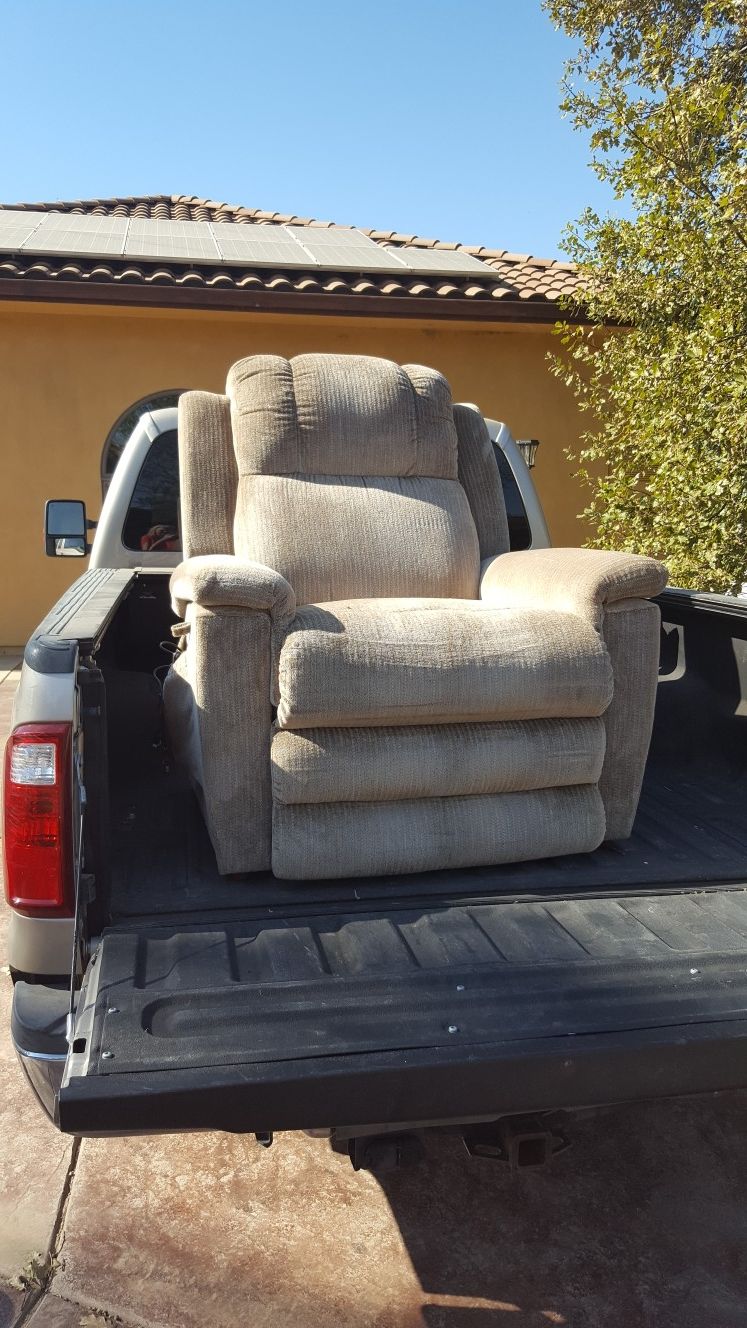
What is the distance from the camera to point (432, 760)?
7.88ft

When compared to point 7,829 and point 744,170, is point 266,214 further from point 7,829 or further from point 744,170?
point 7,829

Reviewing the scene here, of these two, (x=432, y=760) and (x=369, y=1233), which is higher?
(x=432, y=760)

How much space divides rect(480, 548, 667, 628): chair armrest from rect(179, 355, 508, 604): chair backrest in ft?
1.43

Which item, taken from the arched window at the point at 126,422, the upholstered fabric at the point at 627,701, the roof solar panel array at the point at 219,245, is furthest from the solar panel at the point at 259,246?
the upholstered fabric at the point at 627,701

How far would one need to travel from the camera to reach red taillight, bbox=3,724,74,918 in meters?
1.86

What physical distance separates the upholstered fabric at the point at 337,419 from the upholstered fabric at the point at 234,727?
1082 millimetres

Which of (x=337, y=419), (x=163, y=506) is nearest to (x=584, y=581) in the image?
(x=337, y=419)

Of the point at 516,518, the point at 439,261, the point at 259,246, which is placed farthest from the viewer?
the point at 439,261

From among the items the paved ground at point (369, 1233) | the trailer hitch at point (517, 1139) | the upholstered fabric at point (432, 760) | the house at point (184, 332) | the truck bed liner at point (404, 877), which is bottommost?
the paved ground at point (369, 1233)

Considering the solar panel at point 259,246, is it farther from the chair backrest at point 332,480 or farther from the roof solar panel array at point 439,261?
the chair backrest at point 332,480

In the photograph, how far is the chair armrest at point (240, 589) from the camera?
2.29 m

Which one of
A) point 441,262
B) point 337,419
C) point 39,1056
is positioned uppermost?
point 441,262

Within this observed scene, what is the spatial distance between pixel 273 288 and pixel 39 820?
7.43 metres

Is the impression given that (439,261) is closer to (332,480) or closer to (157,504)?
(157,504)
